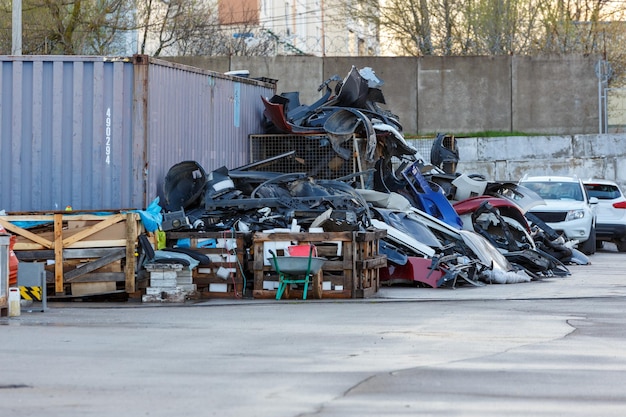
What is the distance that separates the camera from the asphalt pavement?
7051mm

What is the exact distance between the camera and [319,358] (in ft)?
29.8

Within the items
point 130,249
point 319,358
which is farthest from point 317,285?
point 319,358

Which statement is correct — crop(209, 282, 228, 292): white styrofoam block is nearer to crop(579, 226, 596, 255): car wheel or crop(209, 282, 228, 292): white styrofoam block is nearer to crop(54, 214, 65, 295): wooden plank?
crop(54, 214, 65, 295): wooden plank

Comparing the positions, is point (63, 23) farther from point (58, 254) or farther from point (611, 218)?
point (58, 254)

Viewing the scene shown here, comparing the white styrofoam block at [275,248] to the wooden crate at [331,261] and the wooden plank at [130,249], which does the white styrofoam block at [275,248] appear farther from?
the wooden plank at [130,249]

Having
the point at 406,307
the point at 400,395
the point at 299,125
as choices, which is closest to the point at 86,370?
the point at 400,395

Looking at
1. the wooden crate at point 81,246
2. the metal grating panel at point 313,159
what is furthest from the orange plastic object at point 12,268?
the metal grating panel at point 313,159

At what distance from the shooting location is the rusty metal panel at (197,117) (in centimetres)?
1619

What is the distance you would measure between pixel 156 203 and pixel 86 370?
7.42 m

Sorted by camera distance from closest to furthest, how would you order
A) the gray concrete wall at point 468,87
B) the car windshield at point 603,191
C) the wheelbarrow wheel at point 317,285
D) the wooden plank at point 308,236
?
the wheelbarrow wheel at point 317,285
the wooden plank at point 308,236
the car windshield at point 603,191
the gray concrete wall at point 468,87

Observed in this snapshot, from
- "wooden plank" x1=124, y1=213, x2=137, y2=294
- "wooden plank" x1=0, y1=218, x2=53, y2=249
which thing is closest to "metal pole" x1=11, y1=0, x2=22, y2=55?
"wooden plank" x1=0, y1=218, x2=53, y2=249

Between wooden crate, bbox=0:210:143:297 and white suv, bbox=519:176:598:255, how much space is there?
1214 cm

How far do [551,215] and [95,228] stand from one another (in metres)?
13.2

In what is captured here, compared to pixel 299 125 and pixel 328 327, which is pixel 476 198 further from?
pixel 328 327
